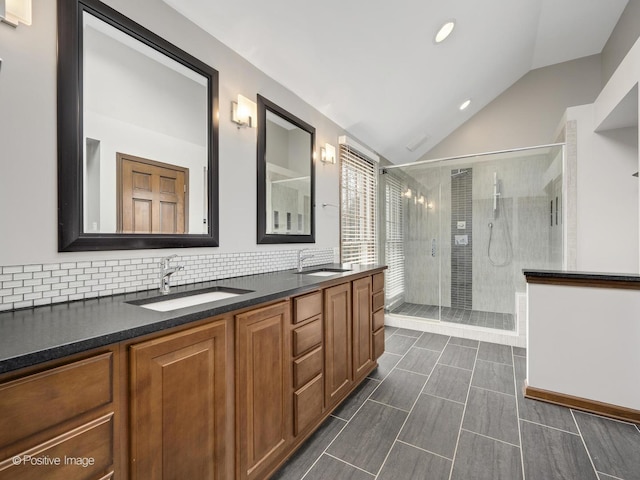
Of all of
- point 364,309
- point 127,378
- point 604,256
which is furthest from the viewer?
point 604,256

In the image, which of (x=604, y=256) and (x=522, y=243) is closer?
(x=604, y=256)

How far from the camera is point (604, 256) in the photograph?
3.18 m

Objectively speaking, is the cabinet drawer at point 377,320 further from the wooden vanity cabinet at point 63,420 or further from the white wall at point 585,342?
the wooden vanity cabinet at point 63,420

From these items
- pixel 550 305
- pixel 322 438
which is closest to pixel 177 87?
pixel 322 438

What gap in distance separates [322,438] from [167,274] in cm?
132

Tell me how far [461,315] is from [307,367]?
3148mm

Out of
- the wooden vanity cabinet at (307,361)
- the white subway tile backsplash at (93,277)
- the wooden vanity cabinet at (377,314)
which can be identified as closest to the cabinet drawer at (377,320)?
the wooden vanity cabinet at (377,314)

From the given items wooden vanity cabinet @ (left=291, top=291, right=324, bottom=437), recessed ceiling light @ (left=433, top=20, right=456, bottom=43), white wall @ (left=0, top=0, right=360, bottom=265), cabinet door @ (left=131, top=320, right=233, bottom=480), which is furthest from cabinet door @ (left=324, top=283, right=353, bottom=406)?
recessed ceiling light @ (left=433, top=20, right=456, bottom=43)

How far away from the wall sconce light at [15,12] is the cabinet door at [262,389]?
1416mm

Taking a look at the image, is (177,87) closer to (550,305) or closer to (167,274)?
(167,274)

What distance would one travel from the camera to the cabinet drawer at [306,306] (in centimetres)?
166

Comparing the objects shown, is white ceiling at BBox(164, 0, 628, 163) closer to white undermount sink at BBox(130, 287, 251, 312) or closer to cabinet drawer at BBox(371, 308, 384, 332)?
white undermount sink at BBox(130, 287, 251, 312)

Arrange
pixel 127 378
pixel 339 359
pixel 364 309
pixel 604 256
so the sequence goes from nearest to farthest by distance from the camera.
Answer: pixel 127 378
pixel 339 359
pixel 364 309
pixel 604 256

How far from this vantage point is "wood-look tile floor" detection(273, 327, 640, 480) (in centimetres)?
155
